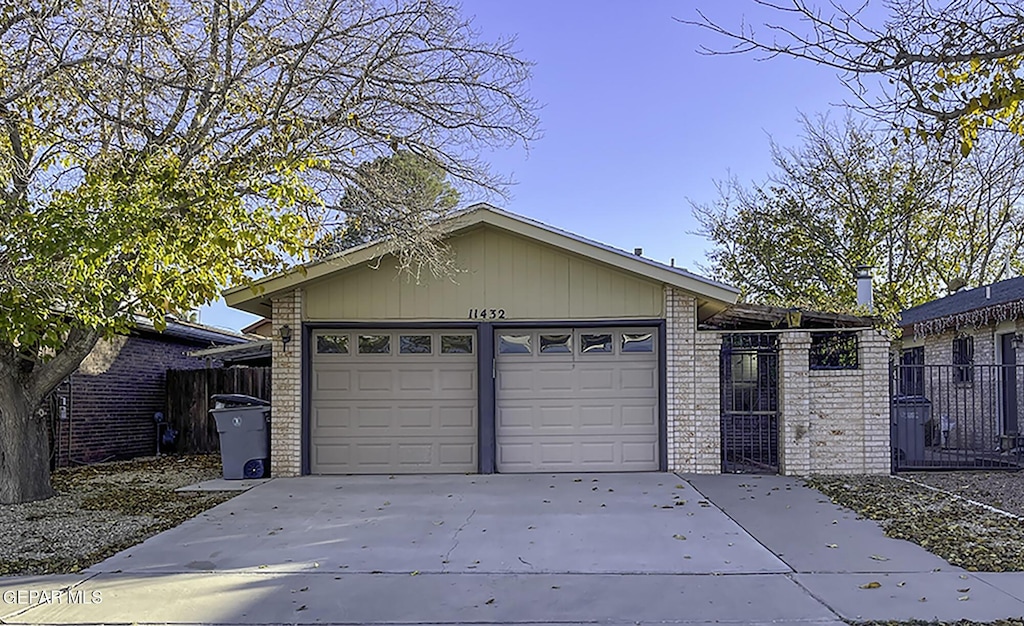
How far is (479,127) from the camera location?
1046cm

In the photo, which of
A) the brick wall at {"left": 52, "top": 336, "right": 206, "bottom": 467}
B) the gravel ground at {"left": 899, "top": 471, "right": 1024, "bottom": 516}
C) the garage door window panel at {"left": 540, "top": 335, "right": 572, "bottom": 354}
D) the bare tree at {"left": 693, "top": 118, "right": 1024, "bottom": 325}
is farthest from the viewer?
the bare tree at {"left": 693, "top": 118, "right": 1024, "bottom": 325}

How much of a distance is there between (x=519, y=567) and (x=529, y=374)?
5691 mm

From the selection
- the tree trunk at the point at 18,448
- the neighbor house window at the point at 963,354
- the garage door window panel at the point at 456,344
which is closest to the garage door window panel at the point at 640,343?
the garage door window panel at the point at 456,344

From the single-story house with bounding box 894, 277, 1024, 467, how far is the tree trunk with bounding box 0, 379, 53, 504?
38.6ft

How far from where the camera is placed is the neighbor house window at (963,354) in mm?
17000

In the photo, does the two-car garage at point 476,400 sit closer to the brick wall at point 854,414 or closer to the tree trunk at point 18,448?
the brick wall at point 854,414

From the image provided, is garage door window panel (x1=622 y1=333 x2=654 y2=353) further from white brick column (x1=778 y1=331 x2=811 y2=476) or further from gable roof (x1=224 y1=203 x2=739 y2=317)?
white brick column (x1=778 y1=331 x2=811 y2=476)

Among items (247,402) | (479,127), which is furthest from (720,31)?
(247,402)

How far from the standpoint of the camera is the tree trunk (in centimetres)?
1010

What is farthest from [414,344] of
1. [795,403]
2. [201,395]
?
[201,395]

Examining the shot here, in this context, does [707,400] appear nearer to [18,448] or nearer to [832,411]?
[832,411]

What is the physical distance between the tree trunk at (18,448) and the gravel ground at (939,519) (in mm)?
9390

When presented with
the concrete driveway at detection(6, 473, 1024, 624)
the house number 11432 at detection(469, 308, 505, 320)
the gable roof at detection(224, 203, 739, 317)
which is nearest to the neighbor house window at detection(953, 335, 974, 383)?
the gable roof at detection(224, 203, 739, 317)

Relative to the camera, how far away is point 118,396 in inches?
627
